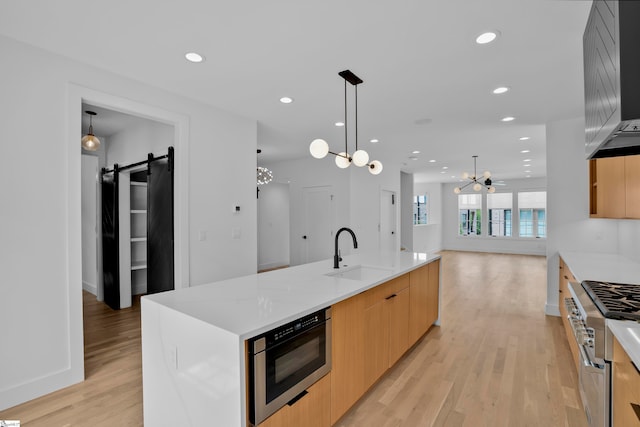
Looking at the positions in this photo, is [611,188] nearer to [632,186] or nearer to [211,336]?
[632,186]

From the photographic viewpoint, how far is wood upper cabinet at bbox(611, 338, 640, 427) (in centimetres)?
110

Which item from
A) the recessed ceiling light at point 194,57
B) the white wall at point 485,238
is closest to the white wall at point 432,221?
the white wall at point 485,238

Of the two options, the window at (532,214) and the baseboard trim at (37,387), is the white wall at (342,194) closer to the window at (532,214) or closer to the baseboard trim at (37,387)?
Answer: the baseboard trim at (37,387)

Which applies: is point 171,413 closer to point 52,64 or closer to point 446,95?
point 52,64

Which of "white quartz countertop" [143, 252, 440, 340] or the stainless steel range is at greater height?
"white quartz countertop" [143, 252, 440, 340]

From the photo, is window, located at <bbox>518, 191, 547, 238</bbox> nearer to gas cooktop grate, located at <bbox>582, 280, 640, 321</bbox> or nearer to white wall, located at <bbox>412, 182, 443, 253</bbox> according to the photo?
white wall, located at <bbox>412, 182, 443, 253</bbox>

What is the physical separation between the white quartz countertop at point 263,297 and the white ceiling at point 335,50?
1736 mm

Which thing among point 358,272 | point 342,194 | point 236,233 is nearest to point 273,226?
point 342,194

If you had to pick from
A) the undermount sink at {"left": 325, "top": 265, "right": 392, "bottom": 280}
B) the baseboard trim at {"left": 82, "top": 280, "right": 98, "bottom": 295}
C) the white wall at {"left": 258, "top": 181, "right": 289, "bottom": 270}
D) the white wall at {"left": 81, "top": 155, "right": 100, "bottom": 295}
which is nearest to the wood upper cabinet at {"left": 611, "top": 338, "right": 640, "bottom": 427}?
the undermount sink at {"left": 325, "top": 265, "right": 392, "bottom": 280}

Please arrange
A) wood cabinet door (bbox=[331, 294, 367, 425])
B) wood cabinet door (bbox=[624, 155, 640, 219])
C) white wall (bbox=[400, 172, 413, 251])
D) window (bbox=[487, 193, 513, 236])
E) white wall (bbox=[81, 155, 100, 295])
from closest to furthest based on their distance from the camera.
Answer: wood cabinet door (bbox=[331, 294, 367, 425]) → wood cabinet door (bbox=[624, 155, 640, 219]) → white wall (bbox=[81, 155, 100, 295]) → white wall (bbox=[400, 172, 413, 251]) → window (bbox=[487, 193, 513, 236])

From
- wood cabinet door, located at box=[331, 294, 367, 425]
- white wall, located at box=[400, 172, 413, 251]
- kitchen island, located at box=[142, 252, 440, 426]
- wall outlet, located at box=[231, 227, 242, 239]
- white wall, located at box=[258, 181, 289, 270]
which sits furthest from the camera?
white wall, located at box=[400, 172, 413, 251]

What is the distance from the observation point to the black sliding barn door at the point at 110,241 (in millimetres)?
4352

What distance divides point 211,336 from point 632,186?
148 inches

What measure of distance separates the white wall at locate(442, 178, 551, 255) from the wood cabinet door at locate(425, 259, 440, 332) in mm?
8673
